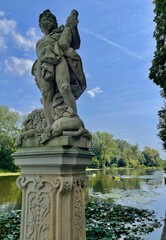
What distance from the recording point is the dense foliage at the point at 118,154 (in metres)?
73.2

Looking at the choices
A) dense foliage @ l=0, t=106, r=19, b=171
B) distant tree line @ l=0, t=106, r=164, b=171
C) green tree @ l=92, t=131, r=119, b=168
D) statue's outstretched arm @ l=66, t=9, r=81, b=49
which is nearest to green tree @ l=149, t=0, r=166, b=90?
distant tree line @ l=0, t=106, r=164, b=171

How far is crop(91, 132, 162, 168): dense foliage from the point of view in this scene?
240ft

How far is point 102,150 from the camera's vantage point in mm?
72812

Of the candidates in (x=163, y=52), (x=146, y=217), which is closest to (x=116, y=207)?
(x=146, y=217)

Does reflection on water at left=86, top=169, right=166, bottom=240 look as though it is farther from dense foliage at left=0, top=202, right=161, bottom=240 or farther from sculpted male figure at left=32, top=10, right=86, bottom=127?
sculpted male figure at left=32, top=10, right=86, bottom=127

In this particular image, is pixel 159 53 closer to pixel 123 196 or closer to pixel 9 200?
pixel 123 196

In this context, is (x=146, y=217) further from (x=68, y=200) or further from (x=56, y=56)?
(x=56, y=56)

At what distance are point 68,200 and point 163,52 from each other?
12.2 m

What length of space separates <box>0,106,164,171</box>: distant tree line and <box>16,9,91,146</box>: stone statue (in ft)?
3.57

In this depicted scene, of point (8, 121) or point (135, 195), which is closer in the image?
point (135, 195)

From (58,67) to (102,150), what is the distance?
70745 mm

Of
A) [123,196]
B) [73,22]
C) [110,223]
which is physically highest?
[73,22]

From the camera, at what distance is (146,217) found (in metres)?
9.40

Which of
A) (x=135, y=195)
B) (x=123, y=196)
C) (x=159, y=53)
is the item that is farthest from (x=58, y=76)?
(x=135, y=195)
